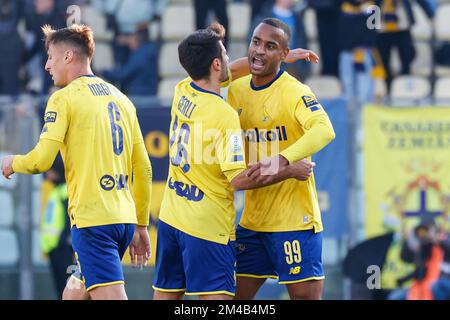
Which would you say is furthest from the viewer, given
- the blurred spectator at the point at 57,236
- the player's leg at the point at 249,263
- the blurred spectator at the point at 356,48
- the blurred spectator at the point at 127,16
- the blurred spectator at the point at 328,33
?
the blurred spectator at the point at 127,16

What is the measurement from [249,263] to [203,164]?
0.94m

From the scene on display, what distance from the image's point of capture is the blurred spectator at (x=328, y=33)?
12.0 metres

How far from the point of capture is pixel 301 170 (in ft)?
22.4

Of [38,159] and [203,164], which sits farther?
[203,164]

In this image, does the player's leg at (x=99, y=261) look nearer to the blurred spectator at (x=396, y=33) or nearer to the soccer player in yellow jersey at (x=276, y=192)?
the soccer player in yellow jersey at (x=276, y=192)

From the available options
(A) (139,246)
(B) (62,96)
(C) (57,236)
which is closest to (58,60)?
(B) (62,96)

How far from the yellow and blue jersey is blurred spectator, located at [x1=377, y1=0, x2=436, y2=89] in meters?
5.13

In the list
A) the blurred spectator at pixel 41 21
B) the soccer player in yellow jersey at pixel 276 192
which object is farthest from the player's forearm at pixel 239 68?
the blurred spectator at pixel 41 21

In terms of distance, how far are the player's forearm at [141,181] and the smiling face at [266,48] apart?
99 centimetres

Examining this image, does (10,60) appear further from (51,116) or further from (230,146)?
(230,146)

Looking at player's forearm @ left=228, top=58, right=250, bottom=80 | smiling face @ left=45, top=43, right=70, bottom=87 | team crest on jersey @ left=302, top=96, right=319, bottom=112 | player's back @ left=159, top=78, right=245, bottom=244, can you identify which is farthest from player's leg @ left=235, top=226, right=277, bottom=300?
smiling face @ left=45, top=43, right=70, bottom=87

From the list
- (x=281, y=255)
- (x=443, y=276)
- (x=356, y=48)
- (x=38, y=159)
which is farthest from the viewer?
(x=356, y=48)

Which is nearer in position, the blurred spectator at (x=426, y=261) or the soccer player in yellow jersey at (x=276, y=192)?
the soccer player in yellow jersey at (x=276, y=192)

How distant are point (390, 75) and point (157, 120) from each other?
117 inches
